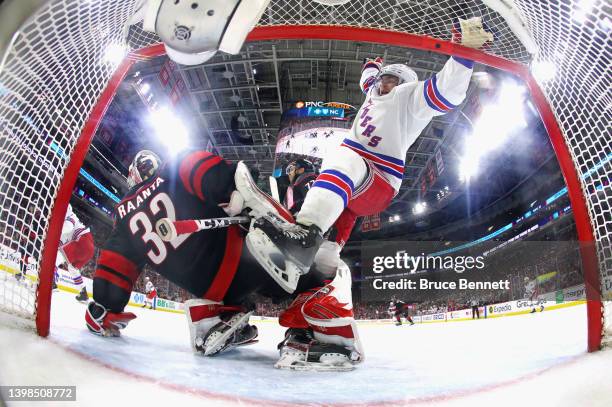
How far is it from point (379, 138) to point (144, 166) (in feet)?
1.57

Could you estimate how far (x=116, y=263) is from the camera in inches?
28.5

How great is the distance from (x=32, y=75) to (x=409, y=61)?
683mm

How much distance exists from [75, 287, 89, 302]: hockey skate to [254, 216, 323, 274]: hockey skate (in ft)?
1.29

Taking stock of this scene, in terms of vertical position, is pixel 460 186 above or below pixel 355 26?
below

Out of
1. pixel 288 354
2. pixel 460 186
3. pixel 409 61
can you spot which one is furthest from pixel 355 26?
pixel 288 354

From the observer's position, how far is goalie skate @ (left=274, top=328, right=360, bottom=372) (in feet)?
2.14

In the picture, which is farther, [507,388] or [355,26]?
[355,26]

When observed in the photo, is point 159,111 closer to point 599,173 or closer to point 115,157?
point 115,157

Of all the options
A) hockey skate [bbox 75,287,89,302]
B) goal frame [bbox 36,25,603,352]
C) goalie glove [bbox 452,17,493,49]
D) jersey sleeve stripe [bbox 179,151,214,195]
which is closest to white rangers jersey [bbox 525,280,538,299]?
goal frame [bbox 36,25,603,352]

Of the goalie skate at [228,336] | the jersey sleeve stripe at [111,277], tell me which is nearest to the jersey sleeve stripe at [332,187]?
the goalie skate at [228,336]

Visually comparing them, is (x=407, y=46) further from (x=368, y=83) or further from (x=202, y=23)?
(x=202, y=23)

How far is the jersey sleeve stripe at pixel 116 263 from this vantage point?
725 mm

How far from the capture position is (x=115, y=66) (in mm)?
731

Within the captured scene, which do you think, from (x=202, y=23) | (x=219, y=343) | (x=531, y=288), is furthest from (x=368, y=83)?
(x=531, y=288)
